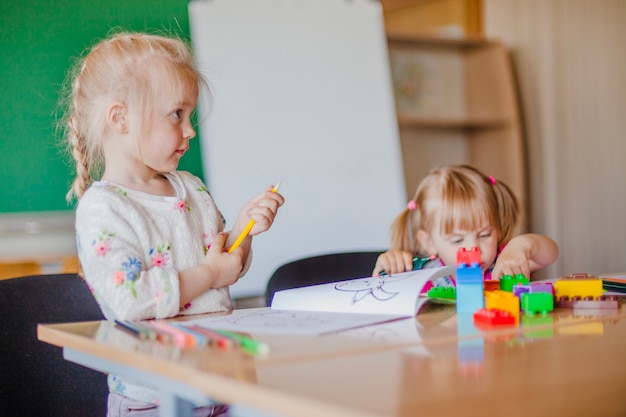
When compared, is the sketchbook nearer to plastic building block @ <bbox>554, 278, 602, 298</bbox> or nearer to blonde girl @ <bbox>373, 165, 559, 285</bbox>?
plastic building block @ <bbox>554, 278, 602, 298</bbox>

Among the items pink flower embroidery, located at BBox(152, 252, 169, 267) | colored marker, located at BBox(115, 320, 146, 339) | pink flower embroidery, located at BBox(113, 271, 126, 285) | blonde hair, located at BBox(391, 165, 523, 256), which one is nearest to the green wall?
blonde hair, located at BBox(391, 165, 523, 256)

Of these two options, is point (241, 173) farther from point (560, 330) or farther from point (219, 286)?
point (560, 330)

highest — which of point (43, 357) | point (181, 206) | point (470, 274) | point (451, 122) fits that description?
point (451, 122)

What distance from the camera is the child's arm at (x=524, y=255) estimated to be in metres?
1.42

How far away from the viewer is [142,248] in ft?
4.01

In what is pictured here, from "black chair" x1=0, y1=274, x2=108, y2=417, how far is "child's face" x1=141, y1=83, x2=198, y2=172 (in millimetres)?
277

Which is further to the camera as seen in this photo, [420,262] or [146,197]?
[420,262]

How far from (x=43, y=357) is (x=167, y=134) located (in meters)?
0.41

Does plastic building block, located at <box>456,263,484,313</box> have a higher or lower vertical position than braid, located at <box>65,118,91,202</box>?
Answer: lower

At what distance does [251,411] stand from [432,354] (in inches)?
9.3

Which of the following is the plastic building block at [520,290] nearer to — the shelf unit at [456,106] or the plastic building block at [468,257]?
the plastic building block at [468,257]

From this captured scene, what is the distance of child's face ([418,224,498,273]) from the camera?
67.2 inches

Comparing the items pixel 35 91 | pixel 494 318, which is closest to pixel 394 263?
pixel 494 318

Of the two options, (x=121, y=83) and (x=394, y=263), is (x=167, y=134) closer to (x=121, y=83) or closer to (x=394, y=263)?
(x=121, y=83)
